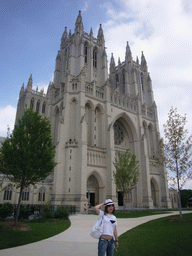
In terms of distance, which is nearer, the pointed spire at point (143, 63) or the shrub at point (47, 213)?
the shrub at point (47, 213)

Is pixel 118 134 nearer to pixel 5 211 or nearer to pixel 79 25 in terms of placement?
pixel 79 25

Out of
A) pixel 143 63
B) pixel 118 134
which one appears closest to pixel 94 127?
pixel 118 134

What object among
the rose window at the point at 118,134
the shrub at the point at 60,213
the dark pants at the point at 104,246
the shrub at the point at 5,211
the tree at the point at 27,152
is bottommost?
the shrub at the point at 60,213

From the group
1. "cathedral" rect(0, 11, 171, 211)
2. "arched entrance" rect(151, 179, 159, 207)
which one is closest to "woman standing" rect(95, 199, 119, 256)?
"cathedral" rect(0, 11, 171, 211)

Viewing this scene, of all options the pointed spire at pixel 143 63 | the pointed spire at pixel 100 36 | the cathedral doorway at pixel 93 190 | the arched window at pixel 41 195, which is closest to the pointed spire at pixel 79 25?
the pointed spire at pixel 100 36

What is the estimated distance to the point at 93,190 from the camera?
117 feet

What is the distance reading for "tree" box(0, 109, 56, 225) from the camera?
1316 cm

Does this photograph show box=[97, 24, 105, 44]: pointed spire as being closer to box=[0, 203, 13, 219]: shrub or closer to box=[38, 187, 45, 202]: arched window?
box=[38, 187, 45, 202]: arched window

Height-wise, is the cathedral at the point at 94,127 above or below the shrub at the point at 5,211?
above

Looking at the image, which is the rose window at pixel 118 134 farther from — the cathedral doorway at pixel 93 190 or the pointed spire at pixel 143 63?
the pointed spire at pixel 143 63

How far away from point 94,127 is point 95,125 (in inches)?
24.7

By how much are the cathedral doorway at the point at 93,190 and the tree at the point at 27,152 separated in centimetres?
2251

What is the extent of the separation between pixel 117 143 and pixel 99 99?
11658mm

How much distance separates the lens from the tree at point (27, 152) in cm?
1316
